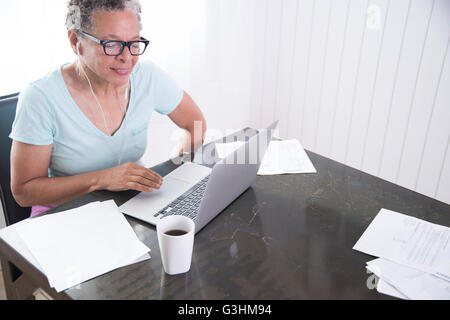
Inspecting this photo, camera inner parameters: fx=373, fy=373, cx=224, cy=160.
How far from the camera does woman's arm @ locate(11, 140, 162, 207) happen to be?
1.08 m

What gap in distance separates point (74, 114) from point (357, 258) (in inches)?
37.6

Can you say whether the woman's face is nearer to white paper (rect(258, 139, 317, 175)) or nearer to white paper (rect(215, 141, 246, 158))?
white paper (rect(215, 141, 246, 158))

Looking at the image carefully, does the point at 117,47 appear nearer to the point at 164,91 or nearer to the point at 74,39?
the point at 74,39

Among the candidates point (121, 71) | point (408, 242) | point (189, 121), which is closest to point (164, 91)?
point (189, 121)

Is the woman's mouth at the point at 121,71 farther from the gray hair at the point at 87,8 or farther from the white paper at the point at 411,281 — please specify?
the white paper at the point at 411,281

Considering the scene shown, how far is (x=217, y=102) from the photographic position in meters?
2.56

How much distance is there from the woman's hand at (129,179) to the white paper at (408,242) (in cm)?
58

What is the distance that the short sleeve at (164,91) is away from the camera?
150 cm

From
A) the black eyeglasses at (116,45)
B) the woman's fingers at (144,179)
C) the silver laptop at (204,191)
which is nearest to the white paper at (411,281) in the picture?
the silver laptop at (204,191)

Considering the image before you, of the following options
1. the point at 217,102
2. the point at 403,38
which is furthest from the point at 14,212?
the point at 403,38

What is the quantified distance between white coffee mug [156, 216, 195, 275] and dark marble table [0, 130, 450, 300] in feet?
0.08

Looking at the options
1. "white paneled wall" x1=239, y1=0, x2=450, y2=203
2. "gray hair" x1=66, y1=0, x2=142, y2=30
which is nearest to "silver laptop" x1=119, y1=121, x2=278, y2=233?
"gray hair" x1=66, y1=0, x2=142, y2=30

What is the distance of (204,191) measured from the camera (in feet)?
3.18

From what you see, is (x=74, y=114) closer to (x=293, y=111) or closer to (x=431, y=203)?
(x=431, y=203)
